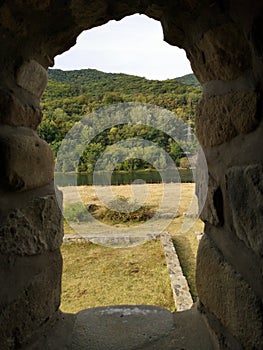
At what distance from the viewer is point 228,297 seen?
2.15ft

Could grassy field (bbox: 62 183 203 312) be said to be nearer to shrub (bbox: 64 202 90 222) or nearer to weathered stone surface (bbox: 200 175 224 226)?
shrub (bbox: 64 202 90 222)

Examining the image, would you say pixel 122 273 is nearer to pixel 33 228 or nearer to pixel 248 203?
pixel 33 228

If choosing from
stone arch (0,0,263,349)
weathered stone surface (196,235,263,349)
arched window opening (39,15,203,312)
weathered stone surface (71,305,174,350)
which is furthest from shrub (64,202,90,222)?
weathered stone surface (196,235,263,349)

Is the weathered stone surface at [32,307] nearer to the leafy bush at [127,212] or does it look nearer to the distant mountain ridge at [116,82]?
the leafy bush at [127,212]

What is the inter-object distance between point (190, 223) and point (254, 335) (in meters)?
4.74

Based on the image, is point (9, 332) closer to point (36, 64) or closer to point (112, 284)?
point (36, 64)

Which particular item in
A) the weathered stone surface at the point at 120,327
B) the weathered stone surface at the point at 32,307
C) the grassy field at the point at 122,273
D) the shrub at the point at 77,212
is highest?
the weathered stone surface at the point at 32,307

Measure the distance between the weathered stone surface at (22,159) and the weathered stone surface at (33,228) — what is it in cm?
6

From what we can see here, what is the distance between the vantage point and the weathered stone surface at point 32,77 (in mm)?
750

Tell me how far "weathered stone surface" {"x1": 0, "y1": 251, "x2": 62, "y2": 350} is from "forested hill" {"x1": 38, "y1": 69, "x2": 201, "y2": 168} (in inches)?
158

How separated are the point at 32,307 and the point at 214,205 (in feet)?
1.60

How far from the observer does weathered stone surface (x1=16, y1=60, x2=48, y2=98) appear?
29.5 inches

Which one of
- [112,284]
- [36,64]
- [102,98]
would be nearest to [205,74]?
[36,64]

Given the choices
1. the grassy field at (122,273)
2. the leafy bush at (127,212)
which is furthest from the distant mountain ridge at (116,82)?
the grassy field at (122,273)
